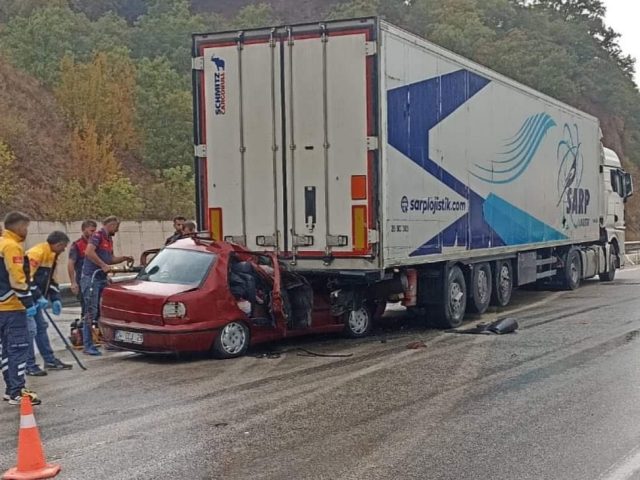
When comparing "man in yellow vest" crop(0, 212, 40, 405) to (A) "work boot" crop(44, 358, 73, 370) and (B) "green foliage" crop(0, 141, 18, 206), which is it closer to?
(A) "work boot" crop(44, 358, 73, 370)

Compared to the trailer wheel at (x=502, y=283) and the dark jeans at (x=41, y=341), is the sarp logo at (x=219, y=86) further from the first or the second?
the trailer wheel at (x=502, y=283)

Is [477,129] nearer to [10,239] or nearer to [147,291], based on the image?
[147,291]

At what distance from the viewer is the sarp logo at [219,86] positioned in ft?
37.0

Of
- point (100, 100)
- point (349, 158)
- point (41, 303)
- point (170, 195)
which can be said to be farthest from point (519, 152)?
point (100, 100)

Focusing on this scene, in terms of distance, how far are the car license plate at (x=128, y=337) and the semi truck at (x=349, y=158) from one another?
2.16 meters

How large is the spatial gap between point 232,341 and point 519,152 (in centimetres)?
775

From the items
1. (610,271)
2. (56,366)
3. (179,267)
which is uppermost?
(179,267)

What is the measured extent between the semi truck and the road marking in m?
5.04

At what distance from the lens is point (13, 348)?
7.73 m

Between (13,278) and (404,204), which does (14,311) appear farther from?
(404,204)

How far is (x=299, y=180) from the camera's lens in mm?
10898

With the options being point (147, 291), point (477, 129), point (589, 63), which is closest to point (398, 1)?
point (589, 63)

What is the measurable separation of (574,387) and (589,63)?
64.2m

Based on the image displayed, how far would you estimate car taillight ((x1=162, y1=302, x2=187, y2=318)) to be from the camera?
9539mm
